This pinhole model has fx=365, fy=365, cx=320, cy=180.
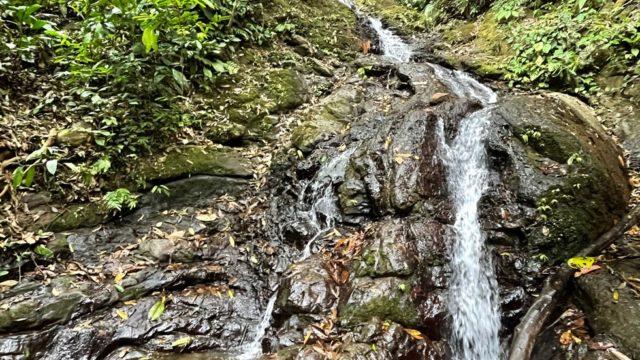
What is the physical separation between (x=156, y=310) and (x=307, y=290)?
1.88 meters

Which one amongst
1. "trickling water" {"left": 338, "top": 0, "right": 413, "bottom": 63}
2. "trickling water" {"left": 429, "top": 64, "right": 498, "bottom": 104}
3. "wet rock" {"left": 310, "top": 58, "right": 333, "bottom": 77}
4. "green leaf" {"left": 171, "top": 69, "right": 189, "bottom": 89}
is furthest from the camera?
"trickling water" {"left": 338, "top": 0, "right": 413, "bottom": 63}

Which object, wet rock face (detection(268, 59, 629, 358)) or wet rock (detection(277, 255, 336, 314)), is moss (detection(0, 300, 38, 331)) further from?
wet rock face (detection(268, 59, 629, 358))

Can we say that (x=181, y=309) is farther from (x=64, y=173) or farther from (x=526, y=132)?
(x=526, y=132)

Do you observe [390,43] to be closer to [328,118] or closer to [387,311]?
[328,118]

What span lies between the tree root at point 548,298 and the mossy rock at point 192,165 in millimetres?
4534

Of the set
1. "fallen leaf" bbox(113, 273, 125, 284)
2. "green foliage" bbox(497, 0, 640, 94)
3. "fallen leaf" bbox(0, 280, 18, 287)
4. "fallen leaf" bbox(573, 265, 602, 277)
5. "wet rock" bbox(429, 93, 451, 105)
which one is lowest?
"fallen leaf" bbox(0, 280, 18, 287)

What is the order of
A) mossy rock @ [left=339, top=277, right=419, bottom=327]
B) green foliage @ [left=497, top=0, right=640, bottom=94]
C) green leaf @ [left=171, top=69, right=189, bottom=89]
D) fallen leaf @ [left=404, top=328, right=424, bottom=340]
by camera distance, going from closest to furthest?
fallen leaf @ [left=404, top=328, right=424, bottom=340] → mossy rock @ [left=339, top=277, right=419, bottom=327] → green leaf @ [left=171, top=69, right=189, bottom=89] → green foliage @ [left=497, top=0, right=640, bottom=94]

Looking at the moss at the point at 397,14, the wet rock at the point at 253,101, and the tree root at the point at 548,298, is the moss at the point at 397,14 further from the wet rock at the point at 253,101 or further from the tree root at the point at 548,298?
the tree root at the point at 548,298

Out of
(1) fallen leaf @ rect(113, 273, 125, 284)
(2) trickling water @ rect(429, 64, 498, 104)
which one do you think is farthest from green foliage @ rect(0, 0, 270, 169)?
(2) trickling water @ rect(429, 64, 498, 104)

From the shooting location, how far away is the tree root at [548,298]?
3.64m

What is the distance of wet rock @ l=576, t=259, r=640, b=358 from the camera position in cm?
344

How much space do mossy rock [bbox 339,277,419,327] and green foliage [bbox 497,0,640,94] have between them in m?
5.56

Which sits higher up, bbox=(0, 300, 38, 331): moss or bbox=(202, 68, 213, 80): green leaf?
bbox=(202, 68, 213, 80): green leaf

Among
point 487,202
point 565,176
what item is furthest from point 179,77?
point 565,176
